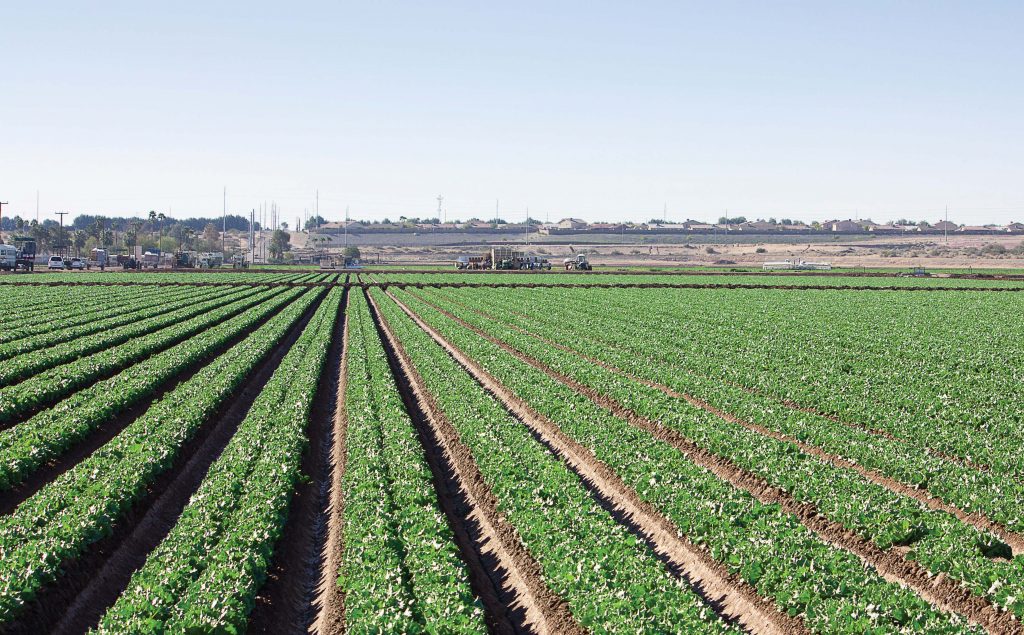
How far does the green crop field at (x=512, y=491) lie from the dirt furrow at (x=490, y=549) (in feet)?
0.16

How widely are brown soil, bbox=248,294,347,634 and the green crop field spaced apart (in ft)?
0.20

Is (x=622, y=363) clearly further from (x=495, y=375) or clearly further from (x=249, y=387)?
(x=249, y=387)

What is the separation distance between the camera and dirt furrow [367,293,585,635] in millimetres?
10406

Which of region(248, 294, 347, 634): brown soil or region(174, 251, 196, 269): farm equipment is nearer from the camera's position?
region(248, 294, 347, 634): brown soil

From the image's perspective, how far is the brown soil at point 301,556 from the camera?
10533 mm

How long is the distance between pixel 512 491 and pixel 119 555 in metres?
6.07

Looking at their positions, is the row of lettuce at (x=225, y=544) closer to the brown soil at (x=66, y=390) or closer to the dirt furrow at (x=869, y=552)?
the brown soil at (x=66, y=390)

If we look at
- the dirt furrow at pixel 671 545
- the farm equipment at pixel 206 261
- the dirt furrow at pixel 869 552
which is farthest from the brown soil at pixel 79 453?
the farm equipment at pixel 206 261

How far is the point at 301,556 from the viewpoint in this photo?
12.6 metres

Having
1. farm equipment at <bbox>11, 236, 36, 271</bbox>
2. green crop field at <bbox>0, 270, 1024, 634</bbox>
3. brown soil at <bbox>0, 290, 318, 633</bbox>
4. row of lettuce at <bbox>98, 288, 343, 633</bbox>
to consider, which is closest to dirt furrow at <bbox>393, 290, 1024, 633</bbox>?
green crop field at <bbox>0, 270, 1024, 634</bbox>

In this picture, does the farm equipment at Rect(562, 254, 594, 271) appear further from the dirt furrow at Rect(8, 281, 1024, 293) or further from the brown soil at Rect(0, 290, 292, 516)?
the brown soil at Rect(0, 290, 292, 516)

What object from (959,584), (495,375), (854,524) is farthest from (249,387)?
(959,584)

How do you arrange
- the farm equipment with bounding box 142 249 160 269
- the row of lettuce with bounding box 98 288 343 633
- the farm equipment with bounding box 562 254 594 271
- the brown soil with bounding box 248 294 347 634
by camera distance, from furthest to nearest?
the farm equipment with bounding box 142 249 160 269 → the farm equipment with bounding box 562 254 594 271 → the brown soil with bounding box 248 294 347 634 → the row of lettuce with bounding box 98 288 343 633

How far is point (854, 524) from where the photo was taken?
12.6m
